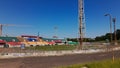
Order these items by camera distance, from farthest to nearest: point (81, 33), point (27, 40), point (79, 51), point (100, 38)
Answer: point (100, 38)
point (27, 40)
point (81, 33)
point (79, 51)

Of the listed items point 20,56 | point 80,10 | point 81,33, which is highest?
point 80,10

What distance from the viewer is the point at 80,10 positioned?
8669 centimetres

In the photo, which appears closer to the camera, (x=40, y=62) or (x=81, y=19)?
(x=40, y=62)

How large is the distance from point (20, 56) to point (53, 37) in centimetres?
12490

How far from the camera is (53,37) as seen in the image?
17000cm

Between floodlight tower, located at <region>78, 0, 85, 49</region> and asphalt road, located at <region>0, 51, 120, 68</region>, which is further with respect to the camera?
floodlight tower, located at <region>78, 0, 85, 49</region>

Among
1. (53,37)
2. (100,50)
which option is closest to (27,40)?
(53,37)

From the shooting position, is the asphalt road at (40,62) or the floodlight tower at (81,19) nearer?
the asphalt road at (40,62)

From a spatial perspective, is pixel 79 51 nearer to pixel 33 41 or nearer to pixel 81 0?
pixel 81 0

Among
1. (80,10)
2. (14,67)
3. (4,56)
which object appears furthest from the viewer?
(80,10)

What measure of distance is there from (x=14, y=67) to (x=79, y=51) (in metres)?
34.2

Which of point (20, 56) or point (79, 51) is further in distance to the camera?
point (79, 51)

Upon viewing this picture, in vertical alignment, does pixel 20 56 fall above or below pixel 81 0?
below

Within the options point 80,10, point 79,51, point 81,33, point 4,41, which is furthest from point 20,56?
point 4,41
